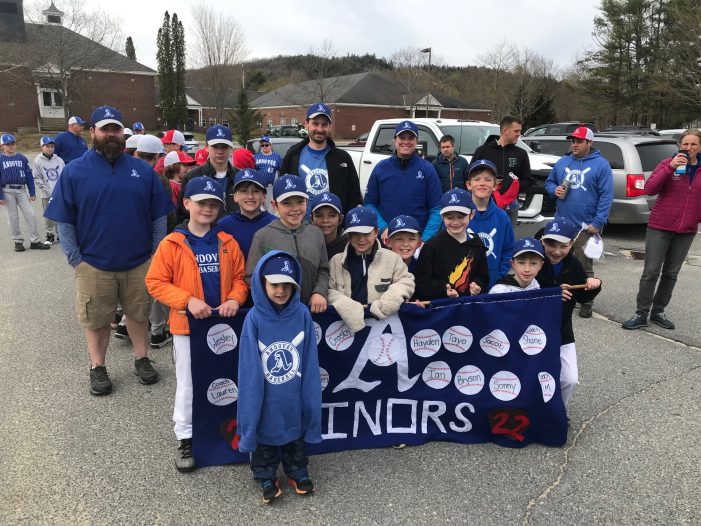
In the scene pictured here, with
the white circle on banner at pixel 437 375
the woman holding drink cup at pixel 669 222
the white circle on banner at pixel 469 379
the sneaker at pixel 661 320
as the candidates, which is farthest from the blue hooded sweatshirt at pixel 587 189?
the white circle on banner at pixel 437 375

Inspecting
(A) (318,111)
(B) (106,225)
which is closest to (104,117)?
(B) (106,225)

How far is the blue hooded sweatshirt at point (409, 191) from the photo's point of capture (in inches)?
178

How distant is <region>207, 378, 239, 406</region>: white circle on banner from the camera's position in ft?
10.3

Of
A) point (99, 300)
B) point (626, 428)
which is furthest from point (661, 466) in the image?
point (99, 300)

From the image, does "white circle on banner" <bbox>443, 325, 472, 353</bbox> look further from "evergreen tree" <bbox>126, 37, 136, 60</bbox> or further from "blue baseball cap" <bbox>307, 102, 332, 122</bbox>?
"evergreen tree" <bbox>126, 37, 136, 60</bbox>

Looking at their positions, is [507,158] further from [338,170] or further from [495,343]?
[495,343]

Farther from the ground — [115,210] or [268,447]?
[115,210]

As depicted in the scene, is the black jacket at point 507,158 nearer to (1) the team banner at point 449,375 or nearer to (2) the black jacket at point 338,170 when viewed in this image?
(2) the black jacket at point 338,170

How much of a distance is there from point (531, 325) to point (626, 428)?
1085mm

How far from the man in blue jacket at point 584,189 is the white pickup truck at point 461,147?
6.09 ft

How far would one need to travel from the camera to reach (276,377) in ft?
8.94

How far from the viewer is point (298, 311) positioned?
280 cm

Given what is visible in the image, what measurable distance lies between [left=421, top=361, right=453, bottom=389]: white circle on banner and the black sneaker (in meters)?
2.55

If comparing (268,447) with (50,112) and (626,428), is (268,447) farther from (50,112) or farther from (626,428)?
(50,112)
